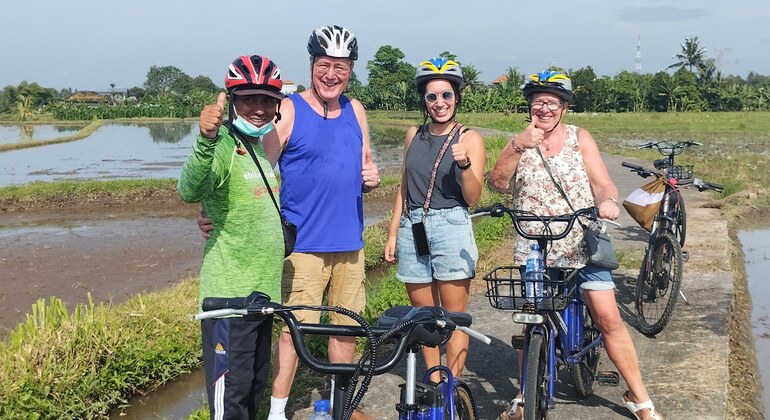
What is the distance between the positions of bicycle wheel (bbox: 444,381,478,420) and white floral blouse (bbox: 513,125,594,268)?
1.01m

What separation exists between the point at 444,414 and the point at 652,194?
13.7 ft

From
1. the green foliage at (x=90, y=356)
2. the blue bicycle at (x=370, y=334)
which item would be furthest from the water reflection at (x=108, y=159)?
the blue bicycle at (x=370, y=334)

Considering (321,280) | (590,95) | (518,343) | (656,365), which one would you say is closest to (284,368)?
(321,280)

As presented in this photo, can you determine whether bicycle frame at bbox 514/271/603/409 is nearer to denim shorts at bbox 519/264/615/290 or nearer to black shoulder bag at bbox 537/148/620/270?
denim shorts at bbox 519/264/615/290

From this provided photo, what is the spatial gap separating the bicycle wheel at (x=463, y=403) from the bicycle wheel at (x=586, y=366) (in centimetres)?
112

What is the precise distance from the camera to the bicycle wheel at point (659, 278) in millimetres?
5336

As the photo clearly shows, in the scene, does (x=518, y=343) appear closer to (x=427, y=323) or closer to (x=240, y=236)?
(x=240, y=236)

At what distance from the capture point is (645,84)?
179ft

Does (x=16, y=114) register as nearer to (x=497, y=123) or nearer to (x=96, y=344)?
(x=497, y=123)

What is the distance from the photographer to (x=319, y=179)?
348 cm

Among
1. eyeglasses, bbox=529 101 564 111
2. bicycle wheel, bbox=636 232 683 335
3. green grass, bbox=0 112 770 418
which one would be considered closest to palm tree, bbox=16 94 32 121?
green grass, bbox=0 112 770 418

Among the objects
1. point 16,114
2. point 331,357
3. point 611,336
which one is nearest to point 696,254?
point 611,336

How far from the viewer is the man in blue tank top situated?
345cm

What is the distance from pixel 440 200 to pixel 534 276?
0.71 metres
